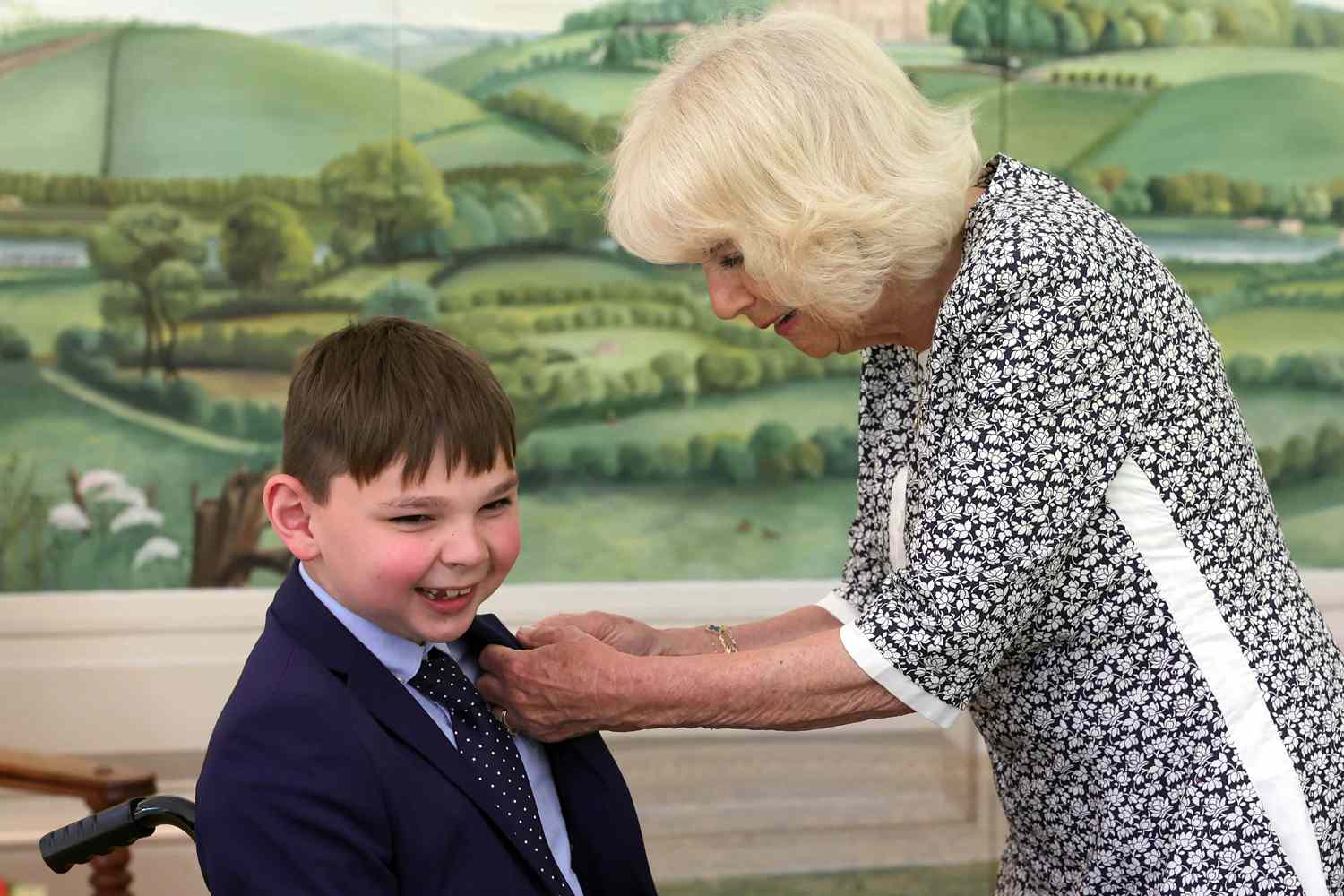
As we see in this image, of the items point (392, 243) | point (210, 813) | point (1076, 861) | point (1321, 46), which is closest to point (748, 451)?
point (392, 243)

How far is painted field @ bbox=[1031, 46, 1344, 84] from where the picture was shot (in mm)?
3574

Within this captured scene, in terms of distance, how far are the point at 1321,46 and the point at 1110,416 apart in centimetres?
297

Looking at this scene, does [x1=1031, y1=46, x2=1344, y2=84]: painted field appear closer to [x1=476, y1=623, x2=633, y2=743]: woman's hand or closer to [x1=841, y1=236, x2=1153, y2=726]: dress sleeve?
[x1=841, y1=236, x2=1153, y2=726]: dress sleeve

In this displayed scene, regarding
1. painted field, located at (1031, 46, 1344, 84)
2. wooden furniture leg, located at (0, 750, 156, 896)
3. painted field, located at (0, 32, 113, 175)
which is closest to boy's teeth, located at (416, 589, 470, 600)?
wooden furniture leg, located at (0, 750, 156, 896)

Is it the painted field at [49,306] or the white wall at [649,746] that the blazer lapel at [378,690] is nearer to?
the white wall at [649,746]

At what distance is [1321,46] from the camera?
12.0 feet

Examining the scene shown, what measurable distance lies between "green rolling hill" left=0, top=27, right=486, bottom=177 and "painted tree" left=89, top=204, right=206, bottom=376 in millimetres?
125

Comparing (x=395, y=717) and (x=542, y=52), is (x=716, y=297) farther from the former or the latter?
(x=542, y=52)

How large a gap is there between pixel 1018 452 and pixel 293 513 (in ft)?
2.36

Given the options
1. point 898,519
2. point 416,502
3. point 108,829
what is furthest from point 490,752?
point 898,519

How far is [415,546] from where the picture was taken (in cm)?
130

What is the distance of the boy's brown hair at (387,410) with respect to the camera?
131 cm

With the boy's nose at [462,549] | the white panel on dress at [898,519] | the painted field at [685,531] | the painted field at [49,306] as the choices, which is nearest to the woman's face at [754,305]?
the white panel on dress at [898,519]

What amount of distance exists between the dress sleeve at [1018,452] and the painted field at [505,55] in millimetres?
2382
